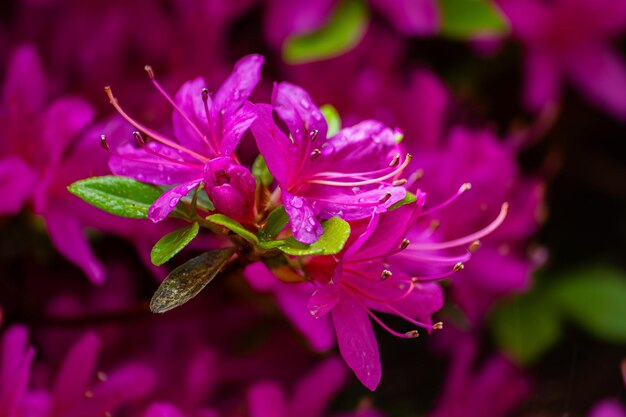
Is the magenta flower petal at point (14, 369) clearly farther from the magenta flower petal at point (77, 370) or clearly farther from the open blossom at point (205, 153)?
the open blossom at point (205, 153)

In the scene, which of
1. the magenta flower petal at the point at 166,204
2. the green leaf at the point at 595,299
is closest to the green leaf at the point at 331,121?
the magenta flower petal at the point at 166,204

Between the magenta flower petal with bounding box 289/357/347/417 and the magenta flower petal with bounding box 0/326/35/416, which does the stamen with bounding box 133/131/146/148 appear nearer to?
the magenta flower petal with bounding box 0/326/35/416

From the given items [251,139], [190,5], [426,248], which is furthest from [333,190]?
[190,5]

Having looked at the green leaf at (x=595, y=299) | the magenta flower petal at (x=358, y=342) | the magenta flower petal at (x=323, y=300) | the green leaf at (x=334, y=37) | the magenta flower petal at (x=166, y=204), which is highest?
the magenta flower petal at (x=166, y=204)

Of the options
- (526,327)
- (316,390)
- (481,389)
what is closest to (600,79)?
(526,327)

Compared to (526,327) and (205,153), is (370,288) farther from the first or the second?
(526,327)

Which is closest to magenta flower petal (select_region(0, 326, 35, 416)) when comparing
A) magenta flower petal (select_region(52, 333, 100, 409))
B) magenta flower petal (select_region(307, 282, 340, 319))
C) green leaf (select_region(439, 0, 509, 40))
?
magenta flower petal (select_region(52, 333, 100, 409))

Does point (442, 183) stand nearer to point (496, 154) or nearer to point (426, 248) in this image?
point (496, 154)
